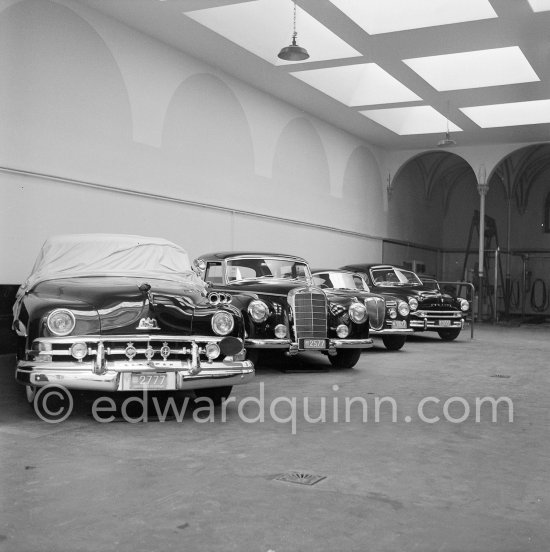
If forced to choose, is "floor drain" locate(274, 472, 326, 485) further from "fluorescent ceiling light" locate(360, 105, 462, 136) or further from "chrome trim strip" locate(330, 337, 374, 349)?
"fluorescent ceiling light" locate(360, 105, 462, 136)

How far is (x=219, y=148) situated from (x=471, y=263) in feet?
54.2

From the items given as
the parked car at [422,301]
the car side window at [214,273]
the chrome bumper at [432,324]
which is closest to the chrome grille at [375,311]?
the car side window at [214,273]

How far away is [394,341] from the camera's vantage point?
38.7 ft

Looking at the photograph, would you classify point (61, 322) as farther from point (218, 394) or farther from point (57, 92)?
point (57, 92)

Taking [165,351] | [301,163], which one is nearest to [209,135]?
[301,163]

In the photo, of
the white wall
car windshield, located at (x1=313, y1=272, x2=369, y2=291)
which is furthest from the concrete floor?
the white wall

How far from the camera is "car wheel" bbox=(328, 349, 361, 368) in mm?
8992

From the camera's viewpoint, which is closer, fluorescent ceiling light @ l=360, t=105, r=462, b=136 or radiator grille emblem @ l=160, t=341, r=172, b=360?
radiator grille emblem @ l=160, t=341, r=172, b=360

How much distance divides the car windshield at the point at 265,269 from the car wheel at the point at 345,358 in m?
1.09

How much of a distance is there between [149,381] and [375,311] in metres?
5.49

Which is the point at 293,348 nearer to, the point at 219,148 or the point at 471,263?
the point at 219,148

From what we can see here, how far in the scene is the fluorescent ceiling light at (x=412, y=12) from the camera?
1043 centimetres

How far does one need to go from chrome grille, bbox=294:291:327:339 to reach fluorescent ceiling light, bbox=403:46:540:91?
21.8ft

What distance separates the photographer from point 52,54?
388 inches
